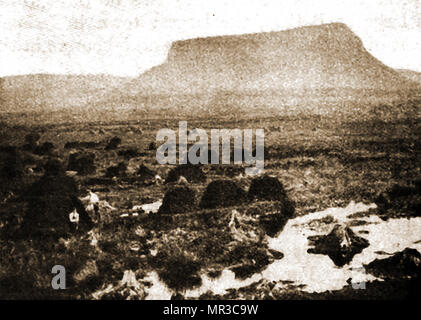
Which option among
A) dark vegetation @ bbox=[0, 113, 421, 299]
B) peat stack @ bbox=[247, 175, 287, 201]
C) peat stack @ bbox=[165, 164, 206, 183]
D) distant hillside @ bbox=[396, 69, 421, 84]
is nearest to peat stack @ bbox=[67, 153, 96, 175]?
dark vegetation @ bbox=[0, 113, 421, 299]

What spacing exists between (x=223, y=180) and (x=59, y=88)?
2161 millimetres

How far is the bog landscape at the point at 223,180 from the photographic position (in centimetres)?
385

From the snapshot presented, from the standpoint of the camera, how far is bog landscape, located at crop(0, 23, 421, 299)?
3.85 m

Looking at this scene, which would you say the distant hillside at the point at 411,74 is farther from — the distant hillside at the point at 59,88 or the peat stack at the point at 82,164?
the peat stack at the point at 82,164

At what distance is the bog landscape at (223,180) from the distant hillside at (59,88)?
0.02 metres

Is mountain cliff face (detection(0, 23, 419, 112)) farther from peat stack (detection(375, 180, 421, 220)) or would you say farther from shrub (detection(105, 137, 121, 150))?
peat stack (detection(375, 180, 421, 220))

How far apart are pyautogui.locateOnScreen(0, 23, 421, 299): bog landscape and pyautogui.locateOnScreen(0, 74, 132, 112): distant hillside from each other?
0.6 inches

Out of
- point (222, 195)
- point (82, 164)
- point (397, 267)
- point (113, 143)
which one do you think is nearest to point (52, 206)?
point (82, 164)

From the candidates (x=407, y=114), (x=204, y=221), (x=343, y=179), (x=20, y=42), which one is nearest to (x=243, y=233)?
(x=204, y=221)

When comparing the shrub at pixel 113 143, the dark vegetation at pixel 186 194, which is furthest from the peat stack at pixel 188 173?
the shrub at pixel 113 143

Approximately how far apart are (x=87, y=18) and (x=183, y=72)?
49.1 inches

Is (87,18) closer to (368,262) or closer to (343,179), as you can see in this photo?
(343,179)

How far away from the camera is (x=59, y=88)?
4.27 metres

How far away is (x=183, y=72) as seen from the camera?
169 inches
